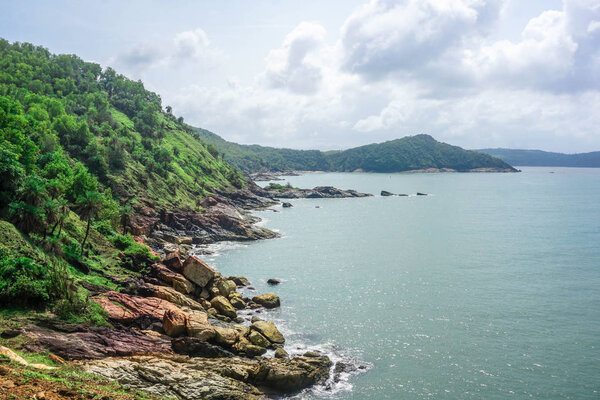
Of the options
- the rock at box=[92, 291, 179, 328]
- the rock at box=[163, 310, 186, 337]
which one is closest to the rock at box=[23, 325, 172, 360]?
the rock at box=[163, 310, 186, 337]

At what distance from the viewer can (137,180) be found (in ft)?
367

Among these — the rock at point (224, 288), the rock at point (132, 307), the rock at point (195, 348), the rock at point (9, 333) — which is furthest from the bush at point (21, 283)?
the rock at point (224, 288)

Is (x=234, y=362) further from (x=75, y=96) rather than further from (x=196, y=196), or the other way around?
(x=75, y=96)

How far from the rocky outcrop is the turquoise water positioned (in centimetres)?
258

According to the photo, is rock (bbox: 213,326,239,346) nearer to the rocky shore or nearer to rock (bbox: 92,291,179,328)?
the rocky shore

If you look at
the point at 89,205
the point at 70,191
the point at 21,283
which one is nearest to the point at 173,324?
the point at 21,283

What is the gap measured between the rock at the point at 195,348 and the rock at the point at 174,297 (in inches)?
432

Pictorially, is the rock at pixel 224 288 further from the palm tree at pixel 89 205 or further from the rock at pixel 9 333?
the rock at pixel 9 333

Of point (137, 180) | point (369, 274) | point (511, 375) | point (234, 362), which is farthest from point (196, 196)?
point (511, 375)

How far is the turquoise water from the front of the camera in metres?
39.0

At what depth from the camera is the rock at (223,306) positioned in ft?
173

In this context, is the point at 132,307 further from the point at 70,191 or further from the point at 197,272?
the point at 70,191

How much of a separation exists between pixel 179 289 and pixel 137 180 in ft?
222

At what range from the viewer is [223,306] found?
5325 cm
